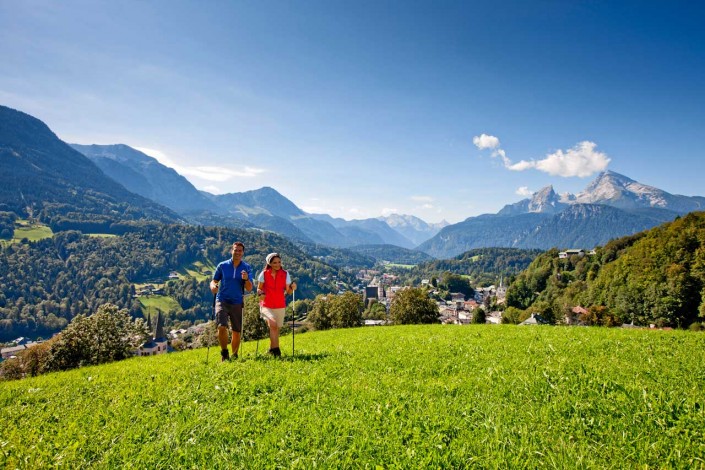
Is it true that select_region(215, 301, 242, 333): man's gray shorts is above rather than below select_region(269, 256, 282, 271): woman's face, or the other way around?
below

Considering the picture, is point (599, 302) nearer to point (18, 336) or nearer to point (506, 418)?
point (506, 418)

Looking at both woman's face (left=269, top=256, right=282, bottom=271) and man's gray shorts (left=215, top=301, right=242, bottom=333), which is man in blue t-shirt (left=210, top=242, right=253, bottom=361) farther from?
woman's face (left=269, top=256, right=282, bottom=271)

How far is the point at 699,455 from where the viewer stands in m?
3.78

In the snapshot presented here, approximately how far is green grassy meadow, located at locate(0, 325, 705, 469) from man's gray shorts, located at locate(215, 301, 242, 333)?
237 centimetres

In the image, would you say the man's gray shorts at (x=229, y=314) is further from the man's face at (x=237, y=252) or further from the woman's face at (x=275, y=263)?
the woman's face at (x=275, y=263)

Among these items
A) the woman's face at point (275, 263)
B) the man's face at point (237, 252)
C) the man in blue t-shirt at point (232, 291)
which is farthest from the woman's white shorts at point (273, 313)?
the man's face at point (237, 252)

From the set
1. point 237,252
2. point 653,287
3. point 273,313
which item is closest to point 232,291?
point 237,252

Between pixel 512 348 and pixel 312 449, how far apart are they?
7.59 m

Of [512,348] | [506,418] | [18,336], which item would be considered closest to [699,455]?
[506,418]

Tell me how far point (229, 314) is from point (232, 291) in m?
0.83

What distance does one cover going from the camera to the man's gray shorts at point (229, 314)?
35.7 feet

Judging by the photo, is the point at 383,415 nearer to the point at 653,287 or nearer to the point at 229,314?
the point at 229,314

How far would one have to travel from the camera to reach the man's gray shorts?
35.7 feet

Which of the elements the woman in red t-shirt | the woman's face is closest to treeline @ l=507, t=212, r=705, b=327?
the woman in red t-shirt
